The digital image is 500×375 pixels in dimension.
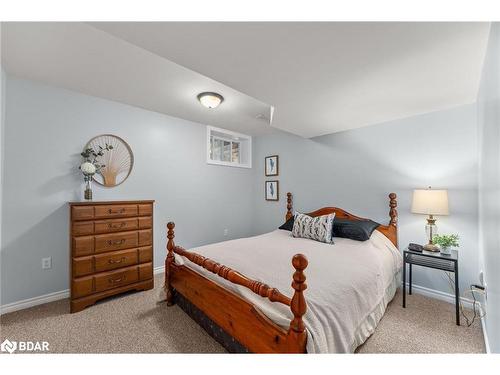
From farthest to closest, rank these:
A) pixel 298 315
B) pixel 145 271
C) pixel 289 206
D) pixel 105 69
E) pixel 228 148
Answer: pixel 228 148
pixel 289 206
pixel 145 271
pixel 105 69
pixel 298 315

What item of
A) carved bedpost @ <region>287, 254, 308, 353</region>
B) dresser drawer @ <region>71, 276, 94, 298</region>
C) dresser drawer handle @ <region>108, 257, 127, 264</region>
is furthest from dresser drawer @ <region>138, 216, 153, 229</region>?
carved bedpost @ <region>287, 254, 308, 353</region>

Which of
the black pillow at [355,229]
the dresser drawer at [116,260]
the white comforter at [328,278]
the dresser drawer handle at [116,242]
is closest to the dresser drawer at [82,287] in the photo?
the dresser drawer at [116,260]

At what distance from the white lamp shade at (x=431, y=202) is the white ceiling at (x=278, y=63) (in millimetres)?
971

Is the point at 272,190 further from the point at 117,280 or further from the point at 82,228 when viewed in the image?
the point at 82,228

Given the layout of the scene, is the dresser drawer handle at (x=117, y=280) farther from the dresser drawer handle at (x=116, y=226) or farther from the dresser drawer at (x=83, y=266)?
the dresser drawer handle at (x=116, y=226)

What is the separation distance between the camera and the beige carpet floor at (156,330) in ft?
5.37

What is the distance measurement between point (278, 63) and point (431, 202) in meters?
2.11

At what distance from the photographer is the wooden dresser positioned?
7.14ft

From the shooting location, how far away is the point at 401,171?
2711mm

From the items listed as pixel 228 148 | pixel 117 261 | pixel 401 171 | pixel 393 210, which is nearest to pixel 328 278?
pixel 393 210

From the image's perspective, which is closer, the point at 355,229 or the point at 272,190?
the point at 355,229

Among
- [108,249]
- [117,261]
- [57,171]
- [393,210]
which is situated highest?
A: [57,171]

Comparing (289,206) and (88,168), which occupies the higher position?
(88,168)
